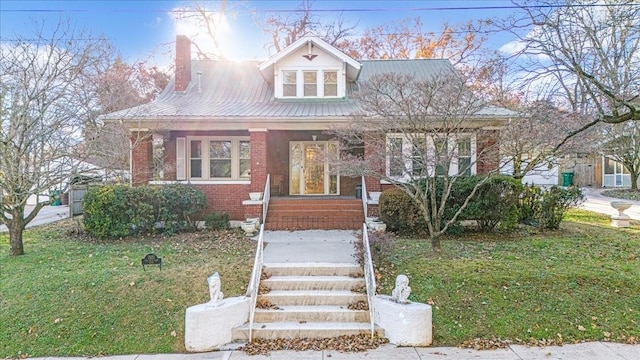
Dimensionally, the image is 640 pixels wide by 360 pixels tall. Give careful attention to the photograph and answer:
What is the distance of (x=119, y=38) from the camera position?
49.2 feet

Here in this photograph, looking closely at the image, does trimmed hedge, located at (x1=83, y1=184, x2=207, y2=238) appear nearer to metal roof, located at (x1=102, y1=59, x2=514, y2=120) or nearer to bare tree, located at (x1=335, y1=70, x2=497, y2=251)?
metal roof, located at (x1=102, y1=59, x2=514, y2=120)

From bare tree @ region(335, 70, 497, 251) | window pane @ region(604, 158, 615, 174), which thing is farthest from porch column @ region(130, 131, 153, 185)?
window pane @ region(604, 158, 615, 174)

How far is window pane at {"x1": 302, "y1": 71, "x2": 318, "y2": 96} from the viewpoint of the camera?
13250mm

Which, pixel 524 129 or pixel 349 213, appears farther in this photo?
pixel 349 213

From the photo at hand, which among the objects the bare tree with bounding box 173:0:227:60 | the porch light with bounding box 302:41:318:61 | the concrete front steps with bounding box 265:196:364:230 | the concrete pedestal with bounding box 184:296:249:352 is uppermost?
the bare tree with bounding box 173:0:227:60

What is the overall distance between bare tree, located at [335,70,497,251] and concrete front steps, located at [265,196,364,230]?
210 centimetres

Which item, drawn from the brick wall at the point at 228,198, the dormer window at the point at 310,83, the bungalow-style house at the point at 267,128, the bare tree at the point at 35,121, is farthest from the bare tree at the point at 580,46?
the bare tree at the point at 35,121

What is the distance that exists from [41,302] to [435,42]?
23.7 meters

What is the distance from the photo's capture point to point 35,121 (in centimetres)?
775

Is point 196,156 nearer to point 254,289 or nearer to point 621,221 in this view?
point 254,289

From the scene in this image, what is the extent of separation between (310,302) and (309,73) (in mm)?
9101


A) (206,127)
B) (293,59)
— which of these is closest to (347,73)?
(293,59)

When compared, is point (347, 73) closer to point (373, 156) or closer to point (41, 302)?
point (373, 156)

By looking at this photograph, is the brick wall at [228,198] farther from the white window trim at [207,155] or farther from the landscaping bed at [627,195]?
Answer: the landscaping bed at [627,195]
